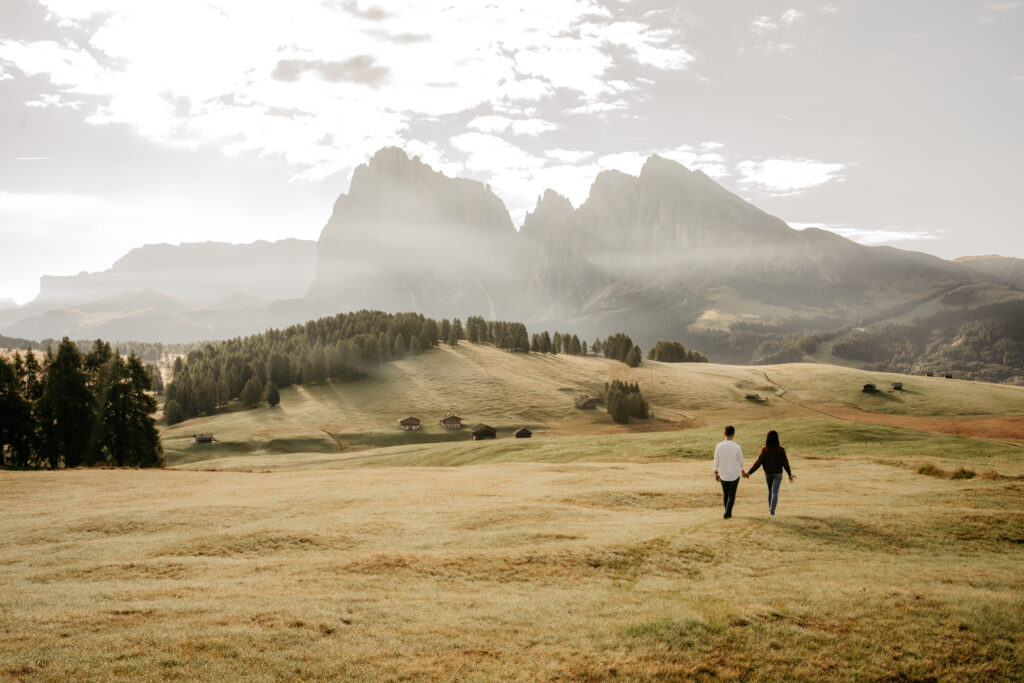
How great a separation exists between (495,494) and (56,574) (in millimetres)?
20370

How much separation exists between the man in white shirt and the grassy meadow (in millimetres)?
→ 1464

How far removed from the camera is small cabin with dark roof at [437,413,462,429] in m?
130

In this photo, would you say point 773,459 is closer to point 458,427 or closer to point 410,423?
point 410,423

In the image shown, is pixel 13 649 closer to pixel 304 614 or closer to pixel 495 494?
pixel 304 614

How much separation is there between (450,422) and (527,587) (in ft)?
376

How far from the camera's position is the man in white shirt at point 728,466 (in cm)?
2327

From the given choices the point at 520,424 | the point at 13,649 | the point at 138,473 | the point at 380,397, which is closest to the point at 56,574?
the point at 13,649

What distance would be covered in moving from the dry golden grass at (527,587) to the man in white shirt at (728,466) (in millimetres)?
1211

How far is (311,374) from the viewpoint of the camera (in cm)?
16938

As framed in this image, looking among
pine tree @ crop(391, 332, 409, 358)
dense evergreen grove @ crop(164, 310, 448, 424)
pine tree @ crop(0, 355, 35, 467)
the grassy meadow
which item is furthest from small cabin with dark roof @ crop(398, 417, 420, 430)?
the grassy meadow

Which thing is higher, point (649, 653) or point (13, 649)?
point (13, 649)

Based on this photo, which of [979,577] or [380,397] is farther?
[380,397]

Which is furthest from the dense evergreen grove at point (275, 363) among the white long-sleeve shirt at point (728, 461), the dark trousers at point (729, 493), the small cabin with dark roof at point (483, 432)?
the white long-sleeve shirt at point (728, 461)

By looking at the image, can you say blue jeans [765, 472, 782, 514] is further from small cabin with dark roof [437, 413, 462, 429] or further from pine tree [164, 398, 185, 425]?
pine tree [164, 398, 185, 425]
